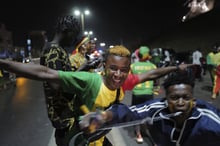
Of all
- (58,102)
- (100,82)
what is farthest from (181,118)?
(58,102)

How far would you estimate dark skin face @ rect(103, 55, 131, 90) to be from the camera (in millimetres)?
2607

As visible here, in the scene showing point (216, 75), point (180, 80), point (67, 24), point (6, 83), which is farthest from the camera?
point (6, 83)

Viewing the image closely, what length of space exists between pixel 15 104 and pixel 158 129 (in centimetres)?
873

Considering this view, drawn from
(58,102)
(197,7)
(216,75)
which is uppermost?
(197,7)

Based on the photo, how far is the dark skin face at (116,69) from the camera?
2.61 m

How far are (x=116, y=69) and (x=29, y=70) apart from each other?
0.70 m

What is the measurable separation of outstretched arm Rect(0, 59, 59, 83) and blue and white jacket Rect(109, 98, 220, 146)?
0.62m

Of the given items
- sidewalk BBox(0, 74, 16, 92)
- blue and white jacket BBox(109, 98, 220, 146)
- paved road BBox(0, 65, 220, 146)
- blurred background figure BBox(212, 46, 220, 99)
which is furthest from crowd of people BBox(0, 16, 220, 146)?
sidewalk BBox(0, 74, 16, 92)

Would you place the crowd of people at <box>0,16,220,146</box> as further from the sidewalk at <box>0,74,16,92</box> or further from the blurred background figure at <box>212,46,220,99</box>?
the sidewalk at <box>0,74,16,92</box>

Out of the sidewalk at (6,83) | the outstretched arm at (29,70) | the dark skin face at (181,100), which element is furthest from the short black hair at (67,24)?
the sidewalk at (6,83)

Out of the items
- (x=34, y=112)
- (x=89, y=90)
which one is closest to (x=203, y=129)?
(x=89, y=90)

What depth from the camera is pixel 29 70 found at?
2.26 metres

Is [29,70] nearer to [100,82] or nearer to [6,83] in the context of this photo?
[100,82]

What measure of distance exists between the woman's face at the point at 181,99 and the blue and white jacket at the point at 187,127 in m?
0.07
